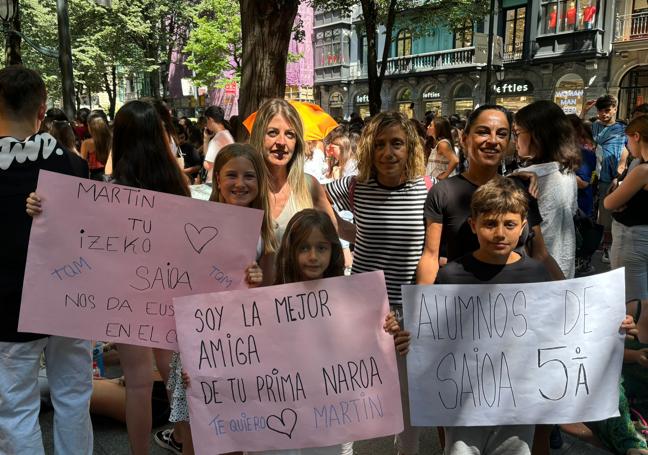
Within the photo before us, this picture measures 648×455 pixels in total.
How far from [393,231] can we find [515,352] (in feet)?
2.63

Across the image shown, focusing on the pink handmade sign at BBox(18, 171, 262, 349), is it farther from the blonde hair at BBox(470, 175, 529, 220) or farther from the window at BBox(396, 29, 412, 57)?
the window at BBox(396, 29, 412, 57)

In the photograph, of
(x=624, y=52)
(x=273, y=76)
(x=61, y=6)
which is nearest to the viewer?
(x=273, y=76)

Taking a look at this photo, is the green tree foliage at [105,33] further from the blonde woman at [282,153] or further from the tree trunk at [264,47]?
the blonde woman at [282,153]

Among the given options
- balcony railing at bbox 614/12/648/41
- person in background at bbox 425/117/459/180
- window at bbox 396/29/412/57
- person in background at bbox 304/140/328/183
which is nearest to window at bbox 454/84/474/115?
window at bbox 396/29/412/57

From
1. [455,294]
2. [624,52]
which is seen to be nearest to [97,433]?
[455,294]

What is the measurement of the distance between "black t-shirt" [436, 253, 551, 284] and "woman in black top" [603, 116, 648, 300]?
1663 millimetres

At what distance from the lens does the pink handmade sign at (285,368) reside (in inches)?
80.1

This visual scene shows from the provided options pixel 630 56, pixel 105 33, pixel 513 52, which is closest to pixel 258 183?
pixel 630 56

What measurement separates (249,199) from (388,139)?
0.74 meters

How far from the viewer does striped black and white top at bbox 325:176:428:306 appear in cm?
253

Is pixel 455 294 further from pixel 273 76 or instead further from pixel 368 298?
pixel 273 76

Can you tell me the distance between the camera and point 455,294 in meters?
2.04

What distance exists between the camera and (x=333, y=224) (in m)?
2.38

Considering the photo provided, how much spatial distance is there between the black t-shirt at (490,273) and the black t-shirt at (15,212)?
173cm
